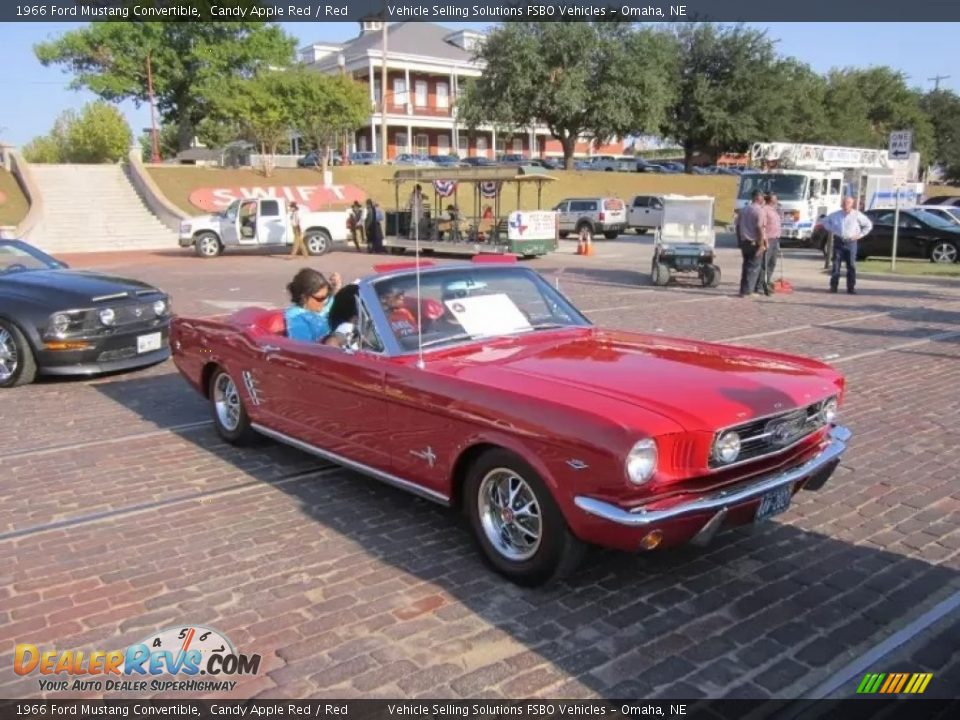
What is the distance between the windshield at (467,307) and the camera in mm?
4582

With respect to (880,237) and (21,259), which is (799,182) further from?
(21,259)

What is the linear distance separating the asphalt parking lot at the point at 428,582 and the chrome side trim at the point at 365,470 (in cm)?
28

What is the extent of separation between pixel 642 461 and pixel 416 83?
235 ft

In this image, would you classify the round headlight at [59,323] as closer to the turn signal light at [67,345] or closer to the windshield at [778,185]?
the turn signal light at [67,345]

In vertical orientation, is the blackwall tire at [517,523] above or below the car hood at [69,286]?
below

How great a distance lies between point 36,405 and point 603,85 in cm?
4442

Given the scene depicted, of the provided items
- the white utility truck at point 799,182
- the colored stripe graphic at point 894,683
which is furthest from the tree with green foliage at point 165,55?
the colored stripe graphic at point 894,683

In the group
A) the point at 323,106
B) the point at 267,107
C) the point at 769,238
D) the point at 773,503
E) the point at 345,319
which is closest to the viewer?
the point at 773,503

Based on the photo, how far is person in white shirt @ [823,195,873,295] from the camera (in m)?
14.2

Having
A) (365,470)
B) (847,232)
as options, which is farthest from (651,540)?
(847,232)

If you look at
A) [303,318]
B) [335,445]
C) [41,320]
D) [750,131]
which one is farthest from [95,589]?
[750,131]

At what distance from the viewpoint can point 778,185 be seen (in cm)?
2595

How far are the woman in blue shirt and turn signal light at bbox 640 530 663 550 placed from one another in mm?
2857

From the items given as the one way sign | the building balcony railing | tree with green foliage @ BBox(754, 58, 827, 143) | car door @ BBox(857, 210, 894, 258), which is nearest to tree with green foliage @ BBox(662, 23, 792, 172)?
tree with green foliage @ BBox(754, 58, 827, 143)
